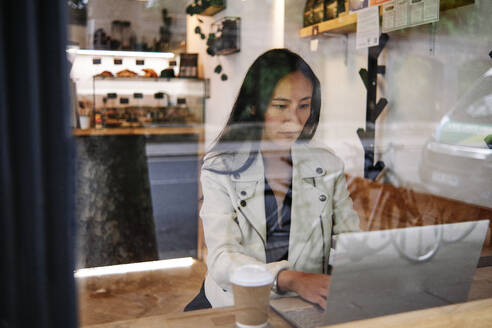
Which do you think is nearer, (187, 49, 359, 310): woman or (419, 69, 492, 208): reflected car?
(187, 49, 359, 310): woman

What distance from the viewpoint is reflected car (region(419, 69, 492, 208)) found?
177 centimetres

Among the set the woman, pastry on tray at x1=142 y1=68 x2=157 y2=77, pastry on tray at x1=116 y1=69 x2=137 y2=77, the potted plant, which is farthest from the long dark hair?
pastry on tray at x1=142 y1=68 x2=157 y2=77

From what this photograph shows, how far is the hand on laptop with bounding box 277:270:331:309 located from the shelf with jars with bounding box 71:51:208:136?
6.39 ft

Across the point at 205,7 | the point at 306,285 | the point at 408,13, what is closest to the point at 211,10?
the point at 205,7

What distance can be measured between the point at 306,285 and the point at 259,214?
1.12 ft

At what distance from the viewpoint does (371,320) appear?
86 cm

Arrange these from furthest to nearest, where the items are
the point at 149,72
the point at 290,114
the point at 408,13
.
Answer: the point at 149,72 < the point at 408,13 < the point at 290,114

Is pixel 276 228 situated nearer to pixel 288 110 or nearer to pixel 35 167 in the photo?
pixel 288 110

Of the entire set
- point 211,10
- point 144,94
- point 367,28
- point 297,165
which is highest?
point 211,10

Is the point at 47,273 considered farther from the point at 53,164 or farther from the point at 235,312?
the point at 235,312

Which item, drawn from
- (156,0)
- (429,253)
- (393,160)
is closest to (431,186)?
(393,160)

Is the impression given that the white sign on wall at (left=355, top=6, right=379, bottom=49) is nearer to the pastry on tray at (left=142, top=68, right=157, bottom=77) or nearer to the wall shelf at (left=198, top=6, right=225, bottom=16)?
the wall shelf at (left=198, top=6, right=225, bottom=16)

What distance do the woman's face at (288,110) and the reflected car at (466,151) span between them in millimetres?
769

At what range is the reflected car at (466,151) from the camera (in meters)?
1.77
